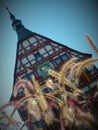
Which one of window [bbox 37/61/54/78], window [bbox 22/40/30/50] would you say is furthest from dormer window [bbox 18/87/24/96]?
window [bbox 22/40/30/50]

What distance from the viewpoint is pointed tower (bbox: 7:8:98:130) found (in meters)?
3.42

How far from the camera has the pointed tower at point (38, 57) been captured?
3.42m

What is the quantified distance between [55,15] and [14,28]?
23.6 inches

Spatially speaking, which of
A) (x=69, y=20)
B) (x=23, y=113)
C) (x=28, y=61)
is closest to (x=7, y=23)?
(x=28, y=61)

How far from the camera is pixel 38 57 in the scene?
375 centimetres

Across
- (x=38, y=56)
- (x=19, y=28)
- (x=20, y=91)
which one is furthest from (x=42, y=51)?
(x=20, y=91)

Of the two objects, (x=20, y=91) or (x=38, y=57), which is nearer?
(x=20, y=91)

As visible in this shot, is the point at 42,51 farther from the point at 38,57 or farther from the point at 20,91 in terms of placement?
the point at 20,91

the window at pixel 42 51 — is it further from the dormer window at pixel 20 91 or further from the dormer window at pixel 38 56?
the dormer window at pixel 20 91

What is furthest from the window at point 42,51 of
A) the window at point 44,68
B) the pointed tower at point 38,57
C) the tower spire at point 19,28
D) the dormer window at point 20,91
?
the dormer window at point 20,91

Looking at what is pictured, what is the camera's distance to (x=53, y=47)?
12.4 ft

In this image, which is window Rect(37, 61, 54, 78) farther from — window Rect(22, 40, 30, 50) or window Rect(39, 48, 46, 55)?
window Rect(22, 40, 30, 50)

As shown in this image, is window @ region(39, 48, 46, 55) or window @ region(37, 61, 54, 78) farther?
window @ region(39, 48, 46, 55)

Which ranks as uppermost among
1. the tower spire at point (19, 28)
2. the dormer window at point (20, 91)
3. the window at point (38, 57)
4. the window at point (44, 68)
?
the tower spire at point (19, 28)
